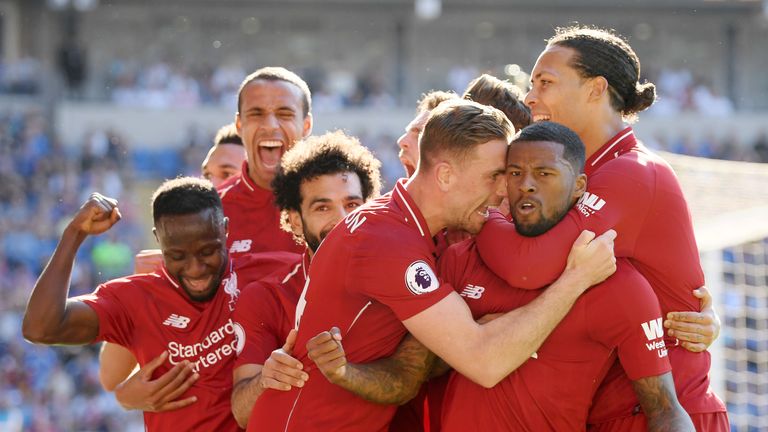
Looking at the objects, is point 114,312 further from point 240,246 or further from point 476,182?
point 476,182

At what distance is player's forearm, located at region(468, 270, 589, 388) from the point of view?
152 inches

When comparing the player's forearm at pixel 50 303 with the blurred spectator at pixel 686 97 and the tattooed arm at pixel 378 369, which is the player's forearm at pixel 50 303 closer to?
the tattooed arm at pixel 378 369

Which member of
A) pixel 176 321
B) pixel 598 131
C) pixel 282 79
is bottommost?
pixel 176 321

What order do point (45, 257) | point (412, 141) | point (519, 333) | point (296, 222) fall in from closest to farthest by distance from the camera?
point (519, 333) → point (296, 222) → point (412, 141) → point (45, 257)

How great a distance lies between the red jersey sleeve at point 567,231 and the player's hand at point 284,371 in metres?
0.85

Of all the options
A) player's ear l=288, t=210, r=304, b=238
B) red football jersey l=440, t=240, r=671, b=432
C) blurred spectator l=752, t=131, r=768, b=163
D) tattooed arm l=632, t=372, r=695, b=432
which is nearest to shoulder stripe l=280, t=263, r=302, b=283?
player's ear l=288, t=210, r=304, b=238

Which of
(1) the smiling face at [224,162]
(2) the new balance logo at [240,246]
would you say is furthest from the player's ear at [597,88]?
(1) the smiling face at [224,162]

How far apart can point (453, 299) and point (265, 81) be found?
2.79 meters

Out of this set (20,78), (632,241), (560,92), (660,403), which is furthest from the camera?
(20,78)

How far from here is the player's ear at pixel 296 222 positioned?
5086 mm

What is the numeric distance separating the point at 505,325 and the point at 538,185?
21.4 inches

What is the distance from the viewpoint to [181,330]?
5086 mm

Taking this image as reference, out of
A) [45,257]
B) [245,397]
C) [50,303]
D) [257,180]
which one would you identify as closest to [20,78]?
→ [45,257]

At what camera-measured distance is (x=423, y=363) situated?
13.5 ft
